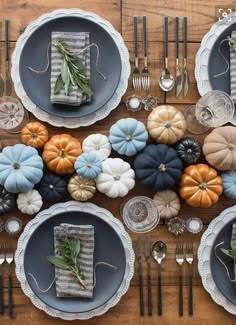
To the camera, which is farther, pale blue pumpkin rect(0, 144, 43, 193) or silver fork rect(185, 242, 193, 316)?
silver fork rect(185, 242, 193, 316)

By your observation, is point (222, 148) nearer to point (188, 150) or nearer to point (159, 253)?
point (188, 150)

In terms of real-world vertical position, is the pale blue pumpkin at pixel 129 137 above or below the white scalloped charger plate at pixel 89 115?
below

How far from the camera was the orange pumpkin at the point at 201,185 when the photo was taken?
1444mm

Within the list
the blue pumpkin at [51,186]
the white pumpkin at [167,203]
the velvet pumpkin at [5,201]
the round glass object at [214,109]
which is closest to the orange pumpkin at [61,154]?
the blue pumpkin at [51,186]

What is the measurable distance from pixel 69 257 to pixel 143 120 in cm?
42

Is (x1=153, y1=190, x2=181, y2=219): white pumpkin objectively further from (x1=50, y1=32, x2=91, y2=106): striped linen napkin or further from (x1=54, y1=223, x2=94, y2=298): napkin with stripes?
(x1=50, y1=32, x2=91, y2=106): striped linen napkin

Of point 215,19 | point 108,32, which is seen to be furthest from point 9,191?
point 215,19

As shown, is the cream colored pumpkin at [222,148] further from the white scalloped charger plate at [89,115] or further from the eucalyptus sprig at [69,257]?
the eucalyptus sprig at [69,257]

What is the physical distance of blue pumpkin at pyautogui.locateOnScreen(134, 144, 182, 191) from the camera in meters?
1.42

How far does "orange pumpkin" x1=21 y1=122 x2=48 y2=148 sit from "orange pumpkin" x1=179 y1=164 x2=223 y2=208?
388 mm

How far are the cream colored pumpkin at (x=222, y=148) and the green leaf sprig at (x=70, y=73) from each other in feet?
1.14

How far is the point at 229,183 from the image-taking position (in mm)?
1473

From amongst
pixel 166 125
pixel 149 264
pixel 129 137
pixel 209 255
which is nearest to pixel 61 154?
pixel 129 137

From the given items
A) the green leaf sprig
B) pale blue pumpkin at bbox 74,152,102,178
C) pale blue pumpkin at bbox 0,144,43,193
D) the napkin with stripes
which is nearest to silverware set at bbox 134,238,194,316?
the napkin with stripes
